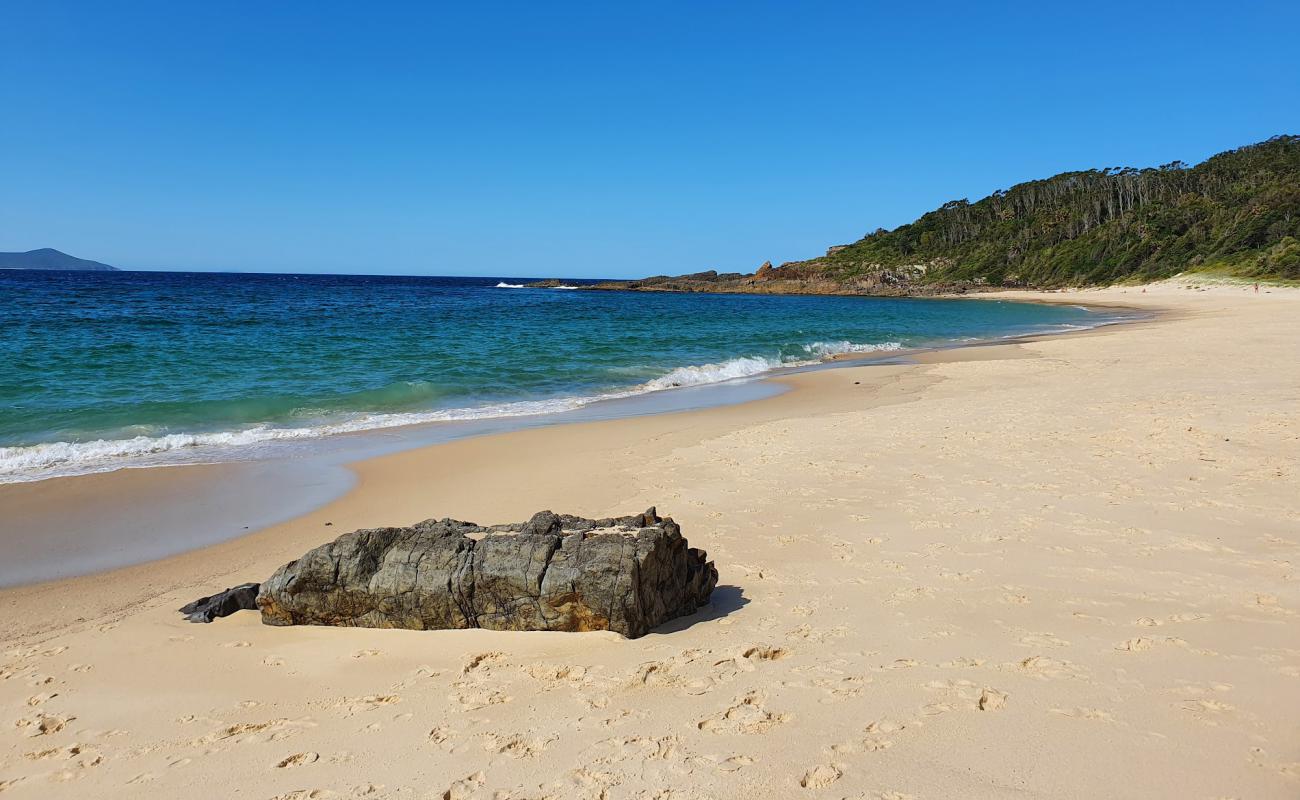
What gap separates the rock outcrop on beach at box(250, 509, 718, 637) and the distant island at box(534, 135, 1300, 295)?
64.2 m

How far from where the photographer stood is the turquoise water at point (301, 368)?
11562 millimetres

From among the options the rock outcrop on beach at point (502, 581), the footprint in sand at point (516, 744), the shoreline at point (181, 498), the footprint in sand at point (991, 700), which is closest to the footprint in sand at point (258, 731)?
the footprint in sand at point (516, 744)

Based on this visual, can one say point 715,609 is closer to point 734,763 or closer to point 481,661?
point 481,661

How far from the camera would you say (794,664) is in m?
3.98

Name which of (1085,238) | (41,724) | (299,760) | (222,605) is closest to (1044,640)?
(299,760)

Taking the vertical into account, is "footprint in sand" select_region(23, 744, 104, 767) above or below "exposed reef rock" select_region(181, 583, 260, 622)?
below

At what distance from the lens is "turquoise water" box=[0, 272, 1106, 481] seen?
11562 mm

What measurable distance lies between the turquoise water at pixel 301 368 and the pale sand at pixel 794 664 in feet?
12.7

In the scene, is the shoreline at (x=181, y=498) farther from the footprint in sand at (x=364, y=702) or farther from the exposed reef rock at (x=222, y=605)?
the footprint in sand at (x=364, y=702)

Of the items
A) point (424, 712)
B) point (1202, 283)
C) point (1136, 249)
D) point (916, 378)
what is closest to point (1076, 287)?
point (1136, 249)

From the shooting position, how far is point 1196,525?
19.1 ft

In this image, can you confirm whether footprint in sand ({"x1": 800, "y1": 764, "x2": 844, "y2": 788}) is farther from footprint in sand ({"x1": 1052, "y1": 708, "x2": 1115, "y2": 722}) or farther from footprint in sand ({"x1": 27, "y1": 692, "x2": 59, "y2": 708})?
footprint in sand ({"x1": 27, "y1": 692, "x2": 59, "y2": 708})

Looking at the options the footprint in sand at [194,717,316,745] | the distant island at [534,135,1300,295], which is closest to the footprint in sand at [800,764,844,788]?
the footprint in sand at [194,717,316,745]

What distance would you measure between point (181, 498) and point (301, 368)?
10950mm
